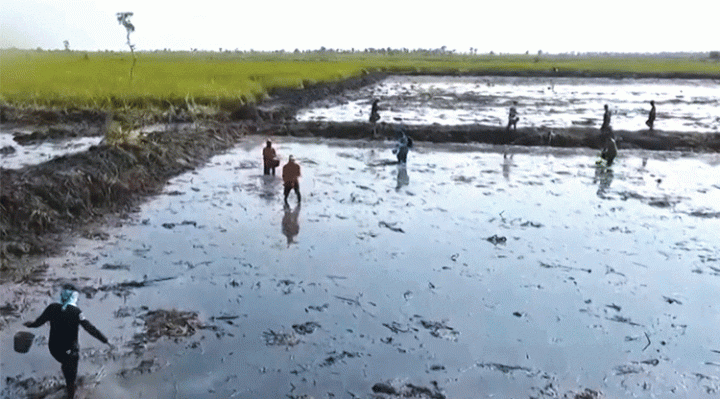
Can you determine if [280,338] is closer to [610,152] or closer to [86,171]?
[86,171]

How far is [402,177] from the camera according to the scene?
1495 cm

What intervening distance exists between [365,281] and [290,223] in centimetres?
307

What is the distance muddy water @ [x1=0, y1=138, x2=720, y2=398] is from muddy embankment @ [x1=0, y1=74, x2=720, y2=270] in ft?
2.65

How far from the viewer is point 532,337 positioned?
6730mm

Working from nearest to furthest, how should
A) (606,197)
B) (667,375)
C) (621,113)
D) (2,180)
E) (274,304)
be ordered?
(667,375) → (274,304) → (2,180) → (606,197) → (621,113)

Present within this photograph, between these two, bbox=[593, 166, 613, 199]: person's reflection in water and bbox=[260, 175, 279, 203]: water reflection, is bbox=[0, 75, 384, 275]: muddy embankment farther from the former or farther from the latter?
bbox=[593, 166, 613, 199]: person's reflection in water

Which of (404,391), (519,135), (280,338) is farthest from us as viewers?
(519,135)

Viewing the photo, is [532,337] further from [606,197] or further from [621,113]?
[621,113]

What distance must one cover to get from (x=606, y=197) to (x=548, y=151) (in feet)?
21.1

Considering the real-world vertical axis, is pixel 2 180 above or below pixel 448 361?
above

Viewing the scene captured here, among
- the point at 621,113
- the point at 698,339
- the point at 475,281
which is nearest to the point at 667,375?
the point at 698,339

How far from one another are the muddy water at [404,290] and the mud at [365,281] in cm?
3

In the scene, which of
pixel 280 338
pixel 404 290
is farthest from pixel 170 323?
pixel 404 290

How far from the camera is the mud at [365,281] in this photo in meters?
5.90
